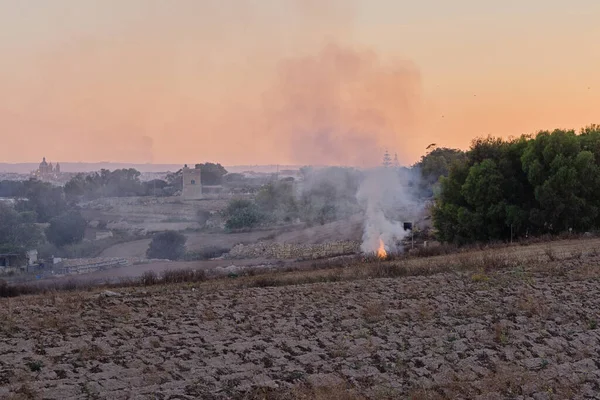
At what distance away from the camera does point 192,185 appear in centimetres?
9288

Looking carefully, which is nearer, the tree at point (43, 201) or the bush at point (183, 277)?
the bush at point (183, 277)

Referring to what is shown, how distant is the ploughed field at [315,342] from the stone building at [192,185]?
7070cm

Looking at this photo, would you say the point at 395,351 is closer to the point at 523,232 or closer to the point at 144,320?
the point at 144,320

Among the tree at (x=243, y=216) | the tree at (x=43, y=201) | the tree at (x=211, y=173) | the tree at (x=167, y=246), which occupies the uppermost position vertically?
the tree at (x=211, y=173)

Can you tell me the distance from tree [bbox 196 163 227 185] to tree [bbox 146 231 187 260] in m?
54.4

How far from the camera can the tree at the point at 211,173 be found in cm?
10800

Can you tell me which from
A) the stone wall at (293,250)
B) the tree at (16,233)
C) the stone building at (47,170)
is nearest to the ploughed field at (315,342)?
the stone wall at (293,250)

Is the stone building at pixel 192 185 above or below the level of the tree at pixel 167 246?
above

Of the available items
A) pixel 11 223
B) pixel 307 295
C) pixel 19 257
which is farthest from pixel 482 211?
pixel 11 223

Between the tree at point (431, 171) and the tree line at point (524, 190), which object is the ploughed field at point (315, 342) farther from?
the tree at point (431, 171)

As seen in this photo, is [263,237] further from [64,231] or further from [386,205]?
[64,231]

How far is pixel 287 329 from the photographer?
1320 cm

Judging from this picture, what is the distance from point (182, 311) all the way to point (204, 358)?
3.26 meters

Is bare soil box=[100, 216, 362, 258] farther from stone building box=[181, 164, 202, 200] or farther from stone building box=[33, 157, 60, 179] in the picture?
stone building box=[33, 157, 60, 179]
